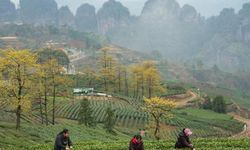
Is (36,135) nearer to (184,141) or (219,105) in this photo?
(184,141)

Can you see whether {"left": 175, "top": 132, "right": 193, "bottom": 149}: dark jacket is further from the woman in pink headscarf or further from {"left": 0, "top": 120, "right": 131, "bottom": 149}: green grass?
{"left": 0, "top": 120, "right": 131, "bottom": 149}: green grass

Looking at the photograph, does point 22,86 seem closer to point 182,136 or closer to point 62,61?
point 182,136

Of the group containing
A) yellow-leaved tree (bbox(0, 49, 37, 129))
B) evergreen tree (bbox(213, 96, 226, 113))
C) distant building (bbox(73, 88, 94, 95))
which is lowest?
evergreen tree (bbox(213, 96, 226, 113))

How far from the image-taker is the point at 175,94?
140 m

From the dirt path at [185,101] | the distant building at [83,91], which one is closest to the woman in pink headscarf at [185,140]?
the distant building at [83,91]

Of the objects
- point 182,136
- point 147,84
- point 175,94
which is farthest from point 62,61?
point 182,136

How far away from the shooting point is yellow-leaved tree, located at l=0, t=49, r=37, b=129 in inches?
2111

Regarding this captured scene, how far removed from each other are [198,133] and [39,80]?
139 ft

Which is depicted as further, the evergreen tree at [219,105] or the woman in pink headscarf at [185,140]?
the evergreen tree at [219,105]

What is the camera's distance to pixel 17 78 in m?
54.1

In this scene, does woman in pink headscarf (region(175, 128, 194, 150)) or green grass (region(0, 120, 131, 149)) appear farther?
green grass (region(0, 120, 131, 149))

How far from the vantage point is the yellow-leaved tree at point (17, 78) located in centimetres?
5362

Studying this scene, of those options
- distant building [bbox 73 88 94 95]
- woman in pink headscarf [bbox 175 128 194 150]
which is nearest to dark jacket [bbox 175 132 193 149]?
woman in pink headscarf [bbox 175 128 194 150]

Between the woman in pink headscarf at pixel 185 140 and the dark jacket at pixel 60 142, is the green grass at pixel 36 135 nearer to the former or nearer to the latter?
the dark jacket at pixel 60 142
